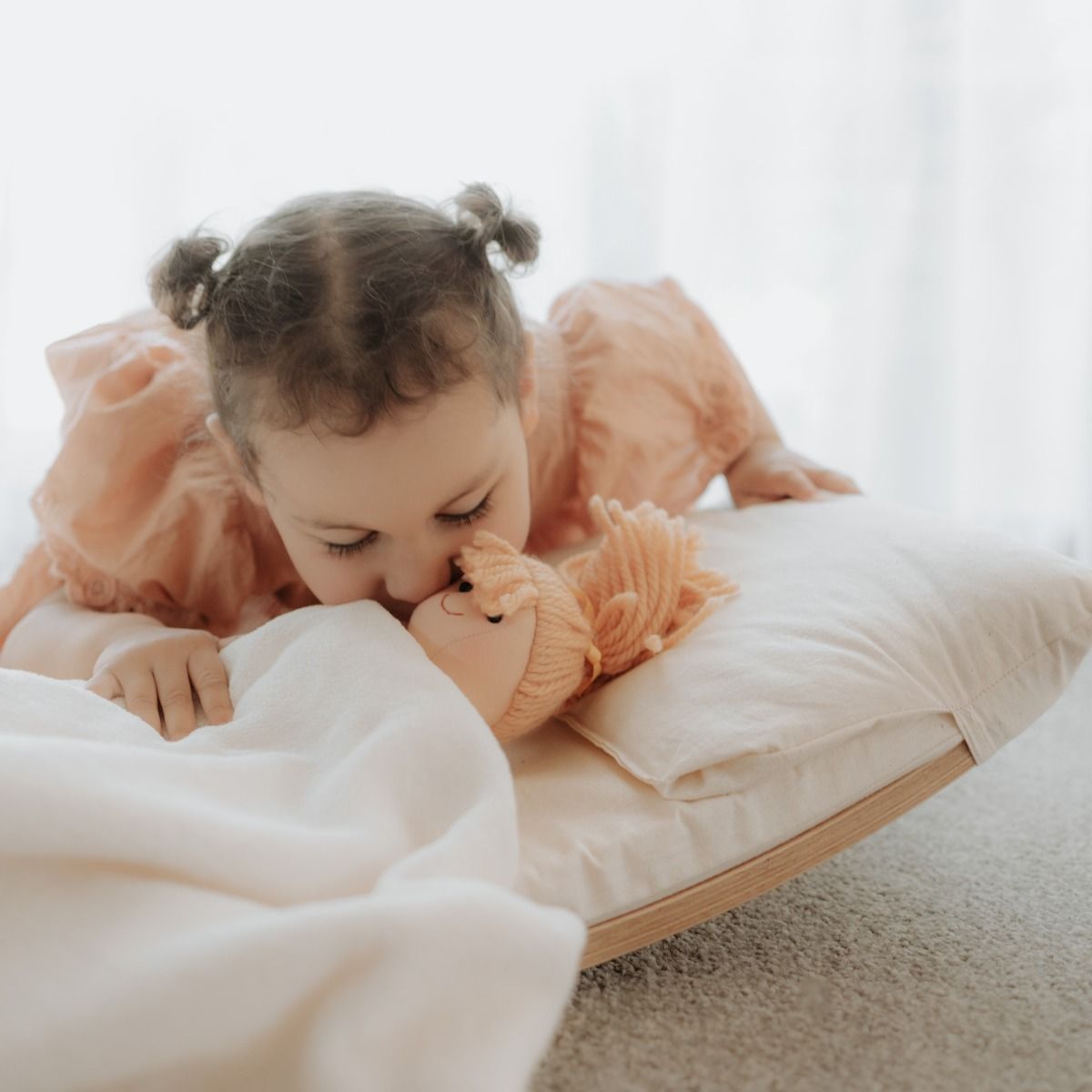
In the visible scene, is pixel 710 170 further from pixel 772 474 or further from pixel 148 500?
pixel 148 500

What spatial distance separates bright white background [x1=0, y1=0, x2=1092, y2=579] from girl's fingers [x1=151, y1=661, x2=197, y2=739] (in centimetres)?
89

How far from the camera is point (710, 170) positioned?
5.82ft

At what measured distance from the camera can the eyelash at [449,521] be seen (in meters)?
0.88

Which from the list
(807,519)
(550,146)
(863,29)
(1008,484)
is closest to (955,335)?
(1008,484)

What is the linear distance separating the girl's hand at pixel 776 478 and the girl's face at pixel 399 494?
0.35 metres

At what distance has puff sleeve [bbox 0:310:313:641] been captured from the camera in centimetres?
105

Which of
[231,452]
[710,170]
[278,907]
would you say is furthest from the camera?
[710,170]

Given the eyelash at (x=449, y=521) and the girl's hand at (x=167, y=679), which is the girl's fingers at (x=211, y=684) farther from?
the eyelash at (x=449, y=521)

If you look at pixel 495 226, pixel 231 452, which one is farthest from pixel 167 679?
pixel 495 226

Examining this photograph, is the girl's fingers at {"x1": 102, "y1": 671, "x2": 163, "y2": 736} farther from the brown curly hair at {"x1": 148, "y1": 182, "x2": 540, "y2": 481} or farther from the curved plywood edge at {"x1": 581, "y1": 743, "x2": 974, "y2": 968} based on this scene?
the curved plywood edge at {"x1": 581, "y1": 743, "x2": 974, "y2": 968}

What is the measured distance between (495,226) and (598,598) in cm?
28

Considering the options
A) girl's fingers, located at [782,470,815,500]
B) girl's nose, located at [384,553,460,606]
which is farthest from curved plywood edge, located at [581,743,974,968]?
girl's fingers, located at [782,470,815,500]

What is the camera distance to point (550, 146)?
1.72m

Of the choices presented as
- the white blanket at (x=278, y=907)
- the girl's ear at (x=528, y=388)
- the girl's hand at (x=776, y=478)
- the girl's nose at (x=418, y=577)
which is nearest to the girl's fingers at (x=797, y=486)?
the girl's hand at (x=776, y=478)
